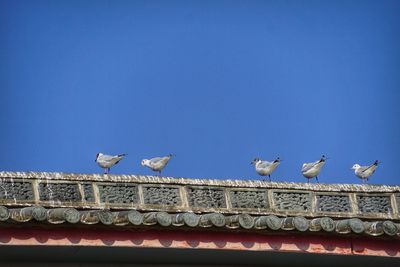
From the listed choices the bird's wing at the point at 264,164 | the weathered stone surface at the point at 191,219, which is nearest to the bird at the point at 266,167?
the bird's wing at the point at 264,164

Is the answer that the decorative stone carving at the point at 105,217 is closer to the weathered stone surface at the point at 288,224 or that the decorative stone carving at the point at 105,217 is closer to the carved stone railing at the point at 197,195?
the carved stone railing at the point at 197,195

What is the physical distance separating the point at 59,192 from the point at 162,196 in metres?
1.18

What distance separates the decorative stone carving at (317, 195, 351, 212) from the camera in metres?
10.2

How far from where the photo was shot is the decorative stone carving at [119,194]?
9.69m

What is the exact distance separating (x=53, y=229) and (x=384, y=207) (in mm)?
4004

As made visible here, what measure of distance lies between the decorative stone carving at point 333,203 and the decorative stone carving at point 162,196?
172 cm

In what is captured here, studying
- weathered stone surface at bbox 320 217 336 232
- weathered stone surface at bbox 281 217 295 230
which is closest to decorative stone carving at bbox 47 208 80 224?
weathered stone surface at bbox 281 217 295 230

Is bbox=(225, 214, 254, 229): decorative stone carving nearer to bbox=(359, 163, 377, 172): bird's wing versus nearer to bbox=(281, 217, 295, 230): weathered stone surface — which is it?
bbox=(281, 217, 295, 230): weathered stone surface

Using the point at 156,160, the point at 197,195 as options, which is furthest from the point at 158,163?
the point at 197,195

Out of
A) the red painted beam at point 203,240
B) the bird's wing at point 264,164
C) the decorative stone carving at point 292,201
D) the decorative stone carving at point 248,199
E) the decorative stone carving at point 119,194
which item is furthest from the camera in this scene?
the bird's wing at point 264,164

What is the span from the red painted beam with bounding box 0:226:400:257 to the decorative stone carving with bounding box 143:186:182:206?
0.44 m

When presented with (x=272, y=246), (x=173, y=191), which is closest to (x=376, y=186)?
(x=272, y=246)

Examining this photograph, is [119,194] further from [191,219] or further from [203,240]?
[203,240]

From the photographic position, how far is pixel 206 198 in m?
9.96
